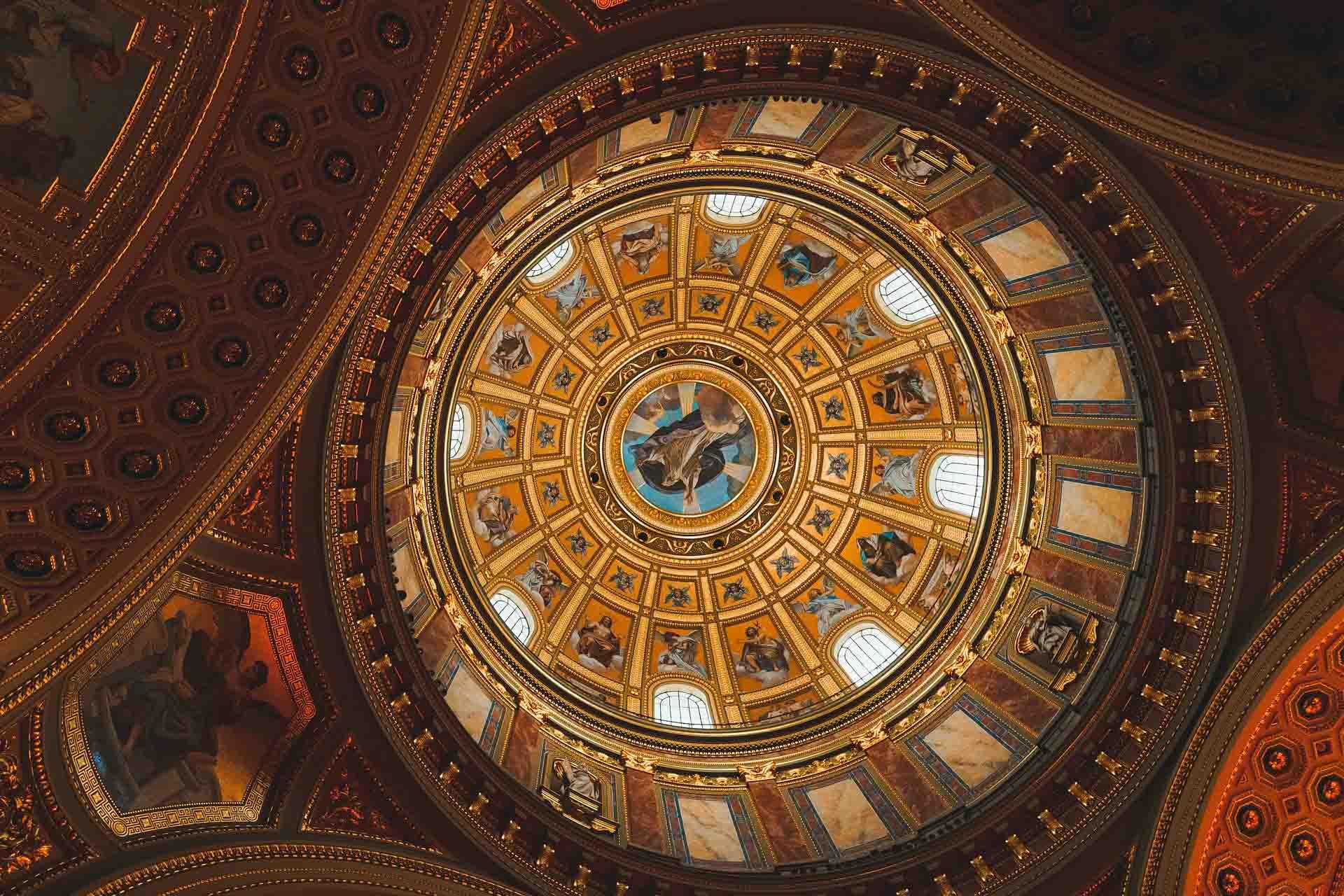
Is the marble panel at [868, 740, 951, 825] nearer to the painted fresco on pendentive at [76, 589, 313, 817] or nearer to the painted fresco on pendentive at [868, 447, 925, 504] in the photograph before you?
the painted fresco on pendentive at [868, 447, 925, 504]

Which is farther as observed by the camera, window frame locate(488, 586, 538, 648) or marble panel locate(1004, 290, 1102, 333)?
window frame locate(488, 586, 538, 648)

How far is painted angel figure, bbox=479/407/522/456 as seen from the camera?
23641 millimetres

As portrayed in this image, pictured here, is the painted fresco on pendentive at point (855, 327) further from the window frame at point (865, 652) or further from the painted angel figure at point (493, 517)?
the painted angel figure at point (493, 517)

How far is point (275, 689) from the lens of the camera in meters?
13.8

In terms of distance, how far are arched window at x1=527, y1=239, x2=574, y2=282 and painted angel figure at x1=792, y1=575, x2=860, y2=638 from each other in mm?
11479

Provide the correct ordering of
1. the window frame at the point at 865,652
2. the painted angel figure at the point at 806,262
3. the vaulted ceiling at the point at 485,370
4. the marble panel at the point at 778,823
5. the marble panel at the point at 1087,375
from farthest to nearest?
the painted angel figure at the point at 806,262 → the window frame at the point at 865,652 → the marble panel at the point at 778,823 → the marble panel at the point at 1087,375 → the vaulted ceiling at the point at 485,370

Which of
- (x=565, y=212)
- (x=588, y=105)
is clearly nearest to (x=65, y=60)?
(x=588, y=105)

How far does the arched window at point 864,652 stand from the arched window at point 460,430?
11170 millimetres

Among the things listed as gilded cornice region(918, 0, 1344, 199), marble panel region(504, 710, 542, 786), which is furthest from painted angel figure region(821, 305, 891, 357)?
marble panel region(504, 710, 542, 786)

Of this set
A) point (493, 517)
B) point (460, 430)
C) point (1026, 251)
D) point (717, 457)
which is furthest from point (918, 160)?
point (493, 517)

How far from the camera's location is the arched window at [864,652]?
22.4m

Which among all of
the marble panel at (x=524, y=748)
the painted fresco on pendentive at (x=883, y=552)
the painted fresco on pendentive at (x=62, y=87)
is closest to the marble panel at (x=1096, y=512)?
the painted fresco on pendentive at (x=883, y=552)

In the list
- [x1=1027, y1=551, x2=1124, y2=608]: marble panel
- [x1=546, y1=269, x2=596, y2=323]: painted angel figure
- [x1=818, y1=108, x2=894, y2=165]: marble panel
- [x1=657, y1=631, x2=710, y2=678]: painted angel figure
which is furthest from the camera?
[x1=657, y1=631, x2=710, y2=678]: painted angel figure

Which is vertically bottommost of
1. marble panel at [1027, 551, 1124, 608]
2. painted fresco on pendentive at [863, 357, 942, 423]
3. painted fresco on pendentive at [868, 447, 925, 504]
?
marble panel at [1027, 551, 1124, 608]
